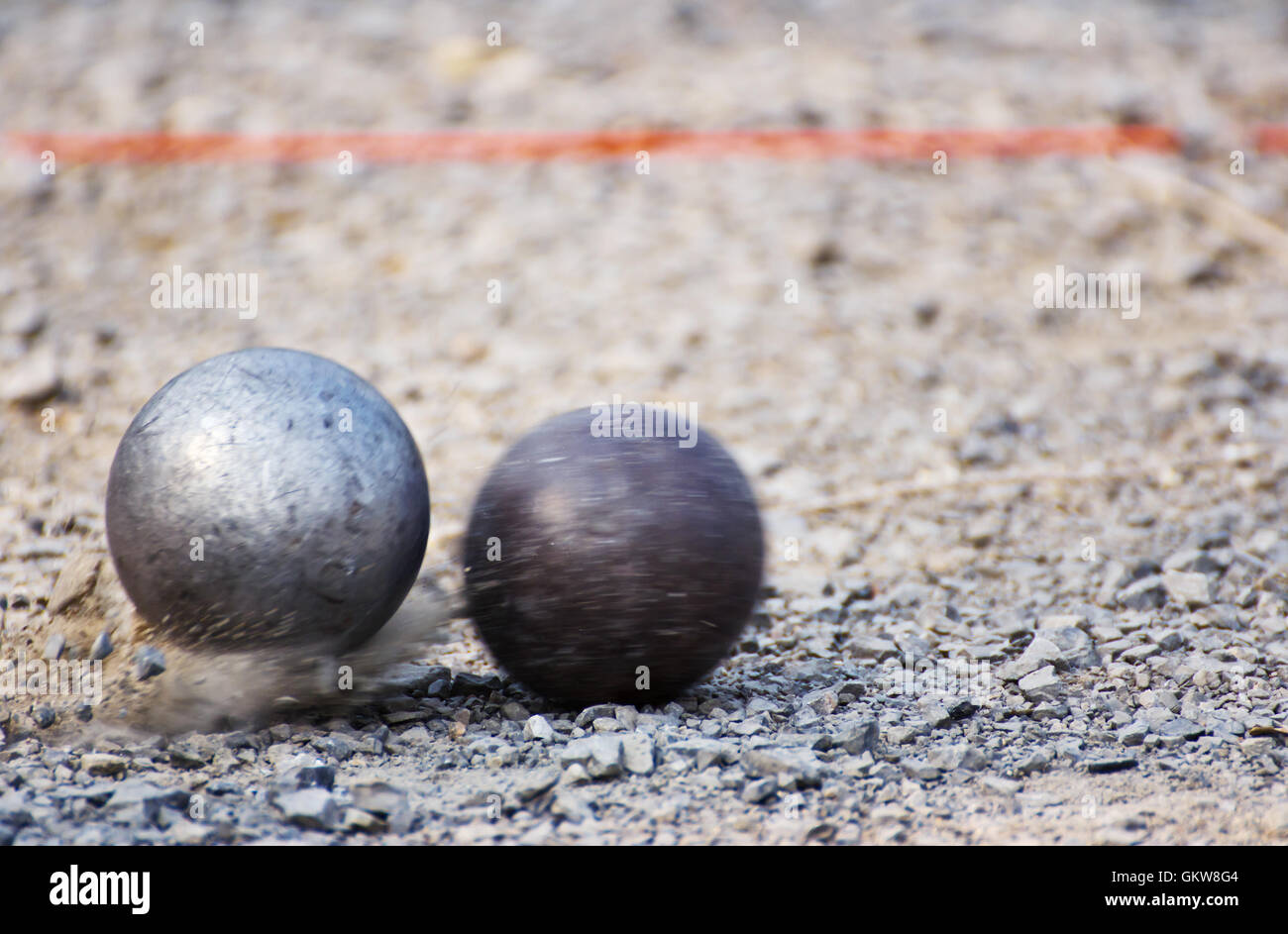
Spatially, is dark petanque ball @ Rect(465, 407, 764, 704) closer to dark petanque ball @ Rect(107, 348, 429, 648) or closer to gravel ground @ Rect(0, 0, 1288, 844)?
gravel ground @ Rect(0, 0, 1288, 844)

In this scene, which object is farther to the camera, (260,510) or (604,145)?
(604,145)

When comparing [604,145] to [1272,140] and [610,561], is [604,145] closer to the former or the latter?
[1272,140]

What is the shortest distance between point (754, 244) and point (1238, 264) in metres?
3.20

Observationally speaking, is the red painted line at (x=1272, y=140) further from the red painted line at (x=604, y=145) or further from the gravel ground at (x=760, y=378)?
the gravel ground at (x=760, y=378)

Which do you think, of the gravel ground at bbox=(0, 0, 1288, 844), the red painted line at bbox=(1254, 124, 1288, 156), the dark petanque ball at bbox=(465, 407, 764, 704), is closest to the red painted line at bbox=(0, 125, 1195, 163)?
the red painted line at bbox=(1254, 124, 1288, 156)

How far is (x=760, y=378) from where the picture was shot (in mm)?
7391

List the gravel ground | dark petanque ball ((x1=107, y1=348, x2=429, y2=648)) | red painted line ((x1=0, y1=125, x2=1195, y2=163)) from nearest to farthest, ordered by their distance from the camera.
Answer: the gravel ground → dark petanque ball ((x1=107, y1=348, x2=429, y2=648)) → red painted line ((x1=0, y1=125, x2=1195, y2=163))

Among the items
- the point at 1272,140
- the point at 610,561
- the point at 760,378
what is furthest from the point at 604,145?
the point at 610,561

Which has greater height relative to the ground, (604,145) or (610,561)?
(604,145)

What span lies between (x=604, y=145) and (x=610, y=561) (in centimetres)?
610

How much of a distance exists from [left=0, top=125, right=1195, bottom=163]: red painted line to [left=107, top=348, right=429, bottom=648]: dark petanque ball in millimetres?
5631

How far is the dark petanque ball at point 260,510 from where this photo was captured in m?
3.82

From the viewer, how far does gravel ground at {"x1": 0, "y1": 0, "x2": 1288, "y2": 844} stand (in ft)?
11.9
